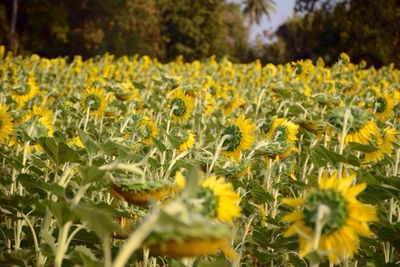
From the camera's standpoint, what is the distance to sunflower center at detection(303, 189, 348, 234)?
1132mm

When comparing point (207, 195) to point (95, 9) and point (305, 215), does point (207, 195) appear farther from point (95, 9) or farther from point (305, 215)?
point (95, 9)

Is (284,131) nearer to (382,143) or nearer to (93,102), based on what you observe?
(382,143)

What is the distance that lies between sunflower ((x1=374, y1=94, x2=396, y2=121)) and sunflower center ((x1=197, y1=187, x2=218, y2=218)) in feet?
7.34

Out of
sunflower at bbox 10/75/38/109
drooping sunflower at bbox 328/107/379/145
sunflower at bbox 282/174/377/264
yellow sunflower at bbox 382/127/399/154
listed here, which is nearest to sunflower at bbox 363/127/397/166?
yellow sunflower at bbox 382/127/399/154

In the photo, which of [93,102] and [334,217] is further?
[93,102]

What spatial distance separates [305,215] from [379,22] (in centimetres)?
1528

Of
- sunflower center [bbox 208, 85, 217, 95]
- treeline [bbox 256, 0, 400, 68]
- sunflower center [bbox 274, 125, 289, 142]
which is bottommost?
sunflower center [bbox 274, 125, 289, 142]

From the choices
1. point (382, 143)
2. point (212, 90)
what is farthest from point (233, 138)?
point (212, 90)

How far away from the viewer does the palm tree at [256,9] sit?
159 ft

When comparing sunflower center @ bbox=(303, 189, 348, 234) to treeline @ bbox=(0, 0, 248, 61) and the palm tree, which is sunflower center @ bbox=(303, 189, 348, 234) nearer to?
treeline @ bbox=(0, 0, 248, 61)

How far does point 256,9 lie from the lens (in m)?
49.3

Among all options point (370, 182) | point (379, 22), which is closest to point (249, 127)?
point (370, 182)

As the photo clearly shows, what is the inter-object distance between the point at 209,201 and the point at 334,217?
245 millimetres

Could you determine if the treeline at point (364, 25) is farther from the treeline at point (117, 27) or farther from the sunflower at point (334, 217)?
the sunflower at point (334, 217)
